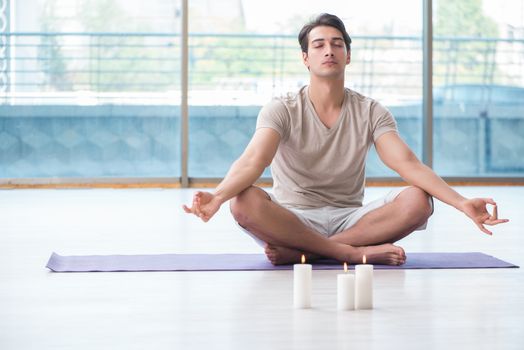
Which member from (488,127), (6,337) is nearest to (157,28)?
(488,127)

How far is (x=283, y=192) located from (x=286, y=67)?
3.96 m

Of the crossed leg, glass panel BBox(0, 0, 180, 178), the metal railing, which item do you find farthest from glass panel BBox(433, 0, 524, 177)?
the crossed leg

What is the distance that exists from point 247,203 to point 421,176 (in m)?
0.52

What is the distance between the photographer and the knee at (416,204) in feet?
10.5

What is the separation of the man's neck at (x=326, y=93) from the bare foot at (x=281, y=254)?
46cm

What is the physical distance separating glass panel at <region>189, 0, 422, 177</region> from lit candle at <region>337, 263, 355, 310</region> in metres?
4.75

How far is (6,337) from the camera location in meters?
2.21

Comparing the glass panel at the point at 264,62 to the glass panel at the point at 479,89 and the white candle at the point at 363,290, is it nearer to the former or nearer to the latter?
the glass panel at the point at 479,89

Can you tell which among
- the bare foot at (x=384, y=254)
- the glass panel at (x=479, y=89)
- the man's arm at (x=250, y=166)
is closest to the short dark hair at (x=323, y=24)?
the man's arm at (x=250, y=166)

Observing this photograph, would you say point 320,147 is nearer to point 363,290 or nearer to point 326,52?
point 326,52

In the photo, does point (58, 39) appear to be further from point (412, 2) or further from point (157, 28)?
point (412, 2)

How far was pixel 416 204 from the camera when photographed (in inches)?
127

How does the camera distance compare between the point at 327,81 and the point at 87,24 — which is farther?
the point at 87,24

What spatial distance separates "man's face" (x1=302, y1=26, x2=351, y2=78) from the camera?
3.30 meters
